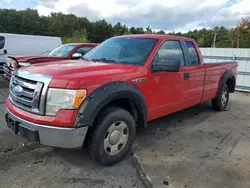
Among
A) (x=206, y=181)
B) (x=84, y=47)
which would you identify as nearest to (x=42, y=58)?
(x=84, y=47)

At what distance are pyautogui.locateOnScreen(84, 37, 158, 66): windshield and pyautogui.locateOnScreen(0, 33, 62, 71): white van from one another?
9271mm

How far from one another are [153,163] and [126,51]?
1840 millimetres

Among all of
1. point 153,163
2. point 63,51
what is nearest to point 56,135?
point 153,163

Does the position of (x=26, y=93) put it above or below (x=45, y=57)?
below

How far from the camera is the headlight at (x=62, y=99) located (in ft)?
8.16

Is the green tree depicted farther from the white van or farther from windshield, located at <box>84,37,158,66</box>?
windshield, located at <box>84,37,158,66</box>

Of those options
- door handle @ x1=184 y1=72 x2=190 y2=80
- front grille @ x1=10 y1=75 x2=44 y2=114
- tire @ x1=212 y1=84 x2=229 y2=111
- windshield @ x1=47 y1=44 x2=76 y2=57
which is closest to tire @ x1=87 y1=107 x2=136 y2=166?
front grille @ x1=10 y1=75 x2=44 y2=114

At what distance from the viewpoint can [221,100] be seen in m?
5.84

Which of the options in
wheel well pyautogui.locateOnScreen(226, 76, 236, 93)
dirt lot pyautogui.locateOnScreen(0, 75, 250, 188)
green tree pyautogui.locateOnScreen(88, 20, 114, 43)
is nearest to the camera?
dirt lot pyautogui.locateOnScreen(0, 75, 250, 188)

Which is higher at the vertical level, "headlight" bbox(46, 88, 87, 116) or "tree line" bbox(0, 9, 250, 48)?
"tree line" bbox(0, 9, 250, 48)

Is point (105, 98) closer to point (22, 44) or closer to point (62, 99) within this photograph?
point (62, 99)

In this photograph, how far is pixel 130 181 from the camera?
8.83 feet

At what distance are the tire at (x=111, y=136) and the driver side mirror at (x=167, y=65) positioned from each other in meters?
0.90

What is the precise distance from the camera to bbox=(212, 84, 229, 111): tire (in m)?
5.72
